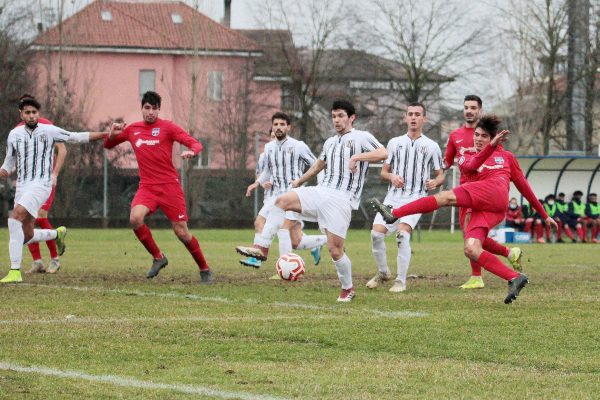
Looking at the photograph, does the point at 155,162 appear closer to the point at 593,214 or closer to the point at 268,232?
the point at 268,232

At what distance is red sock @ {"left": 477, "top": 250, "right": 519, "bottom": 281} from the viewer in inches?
414

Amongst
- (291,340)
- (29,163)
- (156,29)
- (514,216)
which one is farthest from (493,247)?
(156,29)

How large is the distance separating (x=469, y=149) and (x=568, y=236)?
19.9 meters

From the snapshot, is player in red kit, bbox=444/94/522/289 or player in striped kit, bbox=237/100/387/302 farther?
player in red kit, bbox=444/94/522/289

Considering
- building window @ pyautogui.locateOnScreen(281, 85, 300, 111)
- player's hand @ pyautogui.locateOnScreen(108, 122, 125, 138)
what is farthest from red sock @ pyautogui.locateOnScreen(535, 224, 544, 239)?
player's hand @ pyautogui.locateOnScreen(108, 122, 125, 138)

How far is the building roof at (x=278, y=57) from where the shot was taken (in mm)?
48438

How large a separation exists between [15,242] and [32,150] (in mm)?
1133

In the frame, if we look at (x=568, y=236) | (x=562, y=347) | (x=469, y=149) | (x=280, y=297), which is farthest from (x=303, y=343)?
(x=568, y=236)

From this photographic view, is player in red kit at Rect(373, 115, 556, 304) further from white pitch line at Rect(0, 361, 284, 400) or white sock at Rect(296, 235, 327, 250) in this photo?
white pitch line at Rect(0, 361, 284, 400)

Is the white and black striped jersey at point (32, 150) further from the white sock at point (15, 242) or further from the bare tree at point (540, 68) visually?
the bare tree at point (540, 68)

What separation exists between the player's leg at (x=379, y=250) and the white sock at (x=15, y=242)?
13.5ft

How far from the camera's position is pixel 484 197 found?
10.7 metres

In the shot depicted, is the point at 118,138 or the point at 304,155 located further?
the point at 304,155

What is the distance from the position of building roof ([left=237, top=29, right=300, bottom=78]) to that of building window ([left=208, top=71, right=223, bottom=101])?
1815 millimetres
